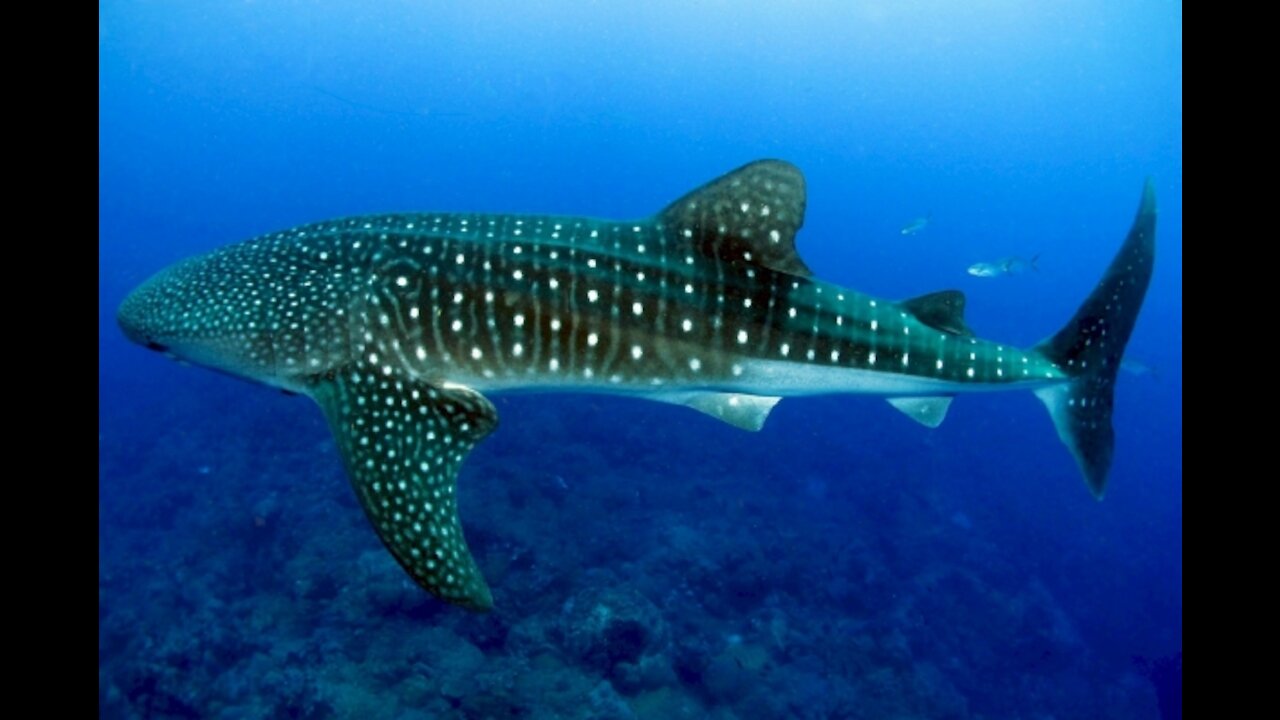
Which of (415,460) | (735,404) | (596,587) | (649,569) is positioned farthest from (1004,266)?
(415,460)

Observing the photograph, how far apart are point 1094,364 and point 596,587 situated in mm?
9552

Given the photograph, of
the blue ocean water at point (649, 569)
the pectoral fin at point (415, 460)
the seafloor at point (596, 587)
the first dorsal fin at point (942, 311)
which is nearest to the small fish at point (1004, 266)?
the blue ocean water at point (649, 569)

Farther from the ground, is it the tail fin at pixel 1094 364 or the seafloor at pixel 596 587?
the tail fin at pixel 1094 364

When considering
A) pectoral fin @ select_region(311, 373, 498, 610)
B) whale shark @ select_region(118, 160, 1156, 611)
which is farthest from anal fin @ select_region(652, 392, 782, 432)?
pectoral fin @ select_region(311, 373, 498, 610)

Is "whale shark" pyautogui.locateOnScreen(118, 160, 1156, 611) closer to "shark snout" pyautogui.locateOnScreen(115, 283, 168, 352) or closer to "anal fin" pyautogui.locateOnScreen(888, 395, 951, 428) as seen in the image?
"shark snout" pyautogui.locateOnScreen(115, 283, 168, 352)

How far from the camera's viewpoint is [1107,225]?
18325 cm

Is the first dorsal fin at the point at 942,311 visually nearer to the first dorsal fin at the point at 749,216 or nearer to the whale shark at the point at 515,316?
the whale shark at the point at 515,316

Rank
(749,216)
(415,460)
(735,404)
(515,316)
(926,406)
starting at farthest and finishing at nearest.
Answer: (926,406) → (735,404) → (749,216) → (515,316) → (415,460)

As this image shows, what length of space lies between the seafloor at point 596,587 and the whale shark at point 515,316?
724 cm

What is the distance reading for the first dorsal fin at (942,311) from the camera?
546cm

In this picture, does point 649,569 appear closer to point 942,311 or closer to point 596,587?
point 596,587

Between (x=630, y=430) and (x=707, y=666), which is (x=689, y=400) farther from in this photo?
(x=630, y=430)

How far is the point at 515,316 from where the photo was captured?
4.86 meters

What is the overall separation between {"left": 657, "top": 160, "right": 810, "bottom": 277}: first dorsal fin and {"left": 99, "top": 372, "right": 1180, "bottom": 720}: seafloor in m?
8.16
